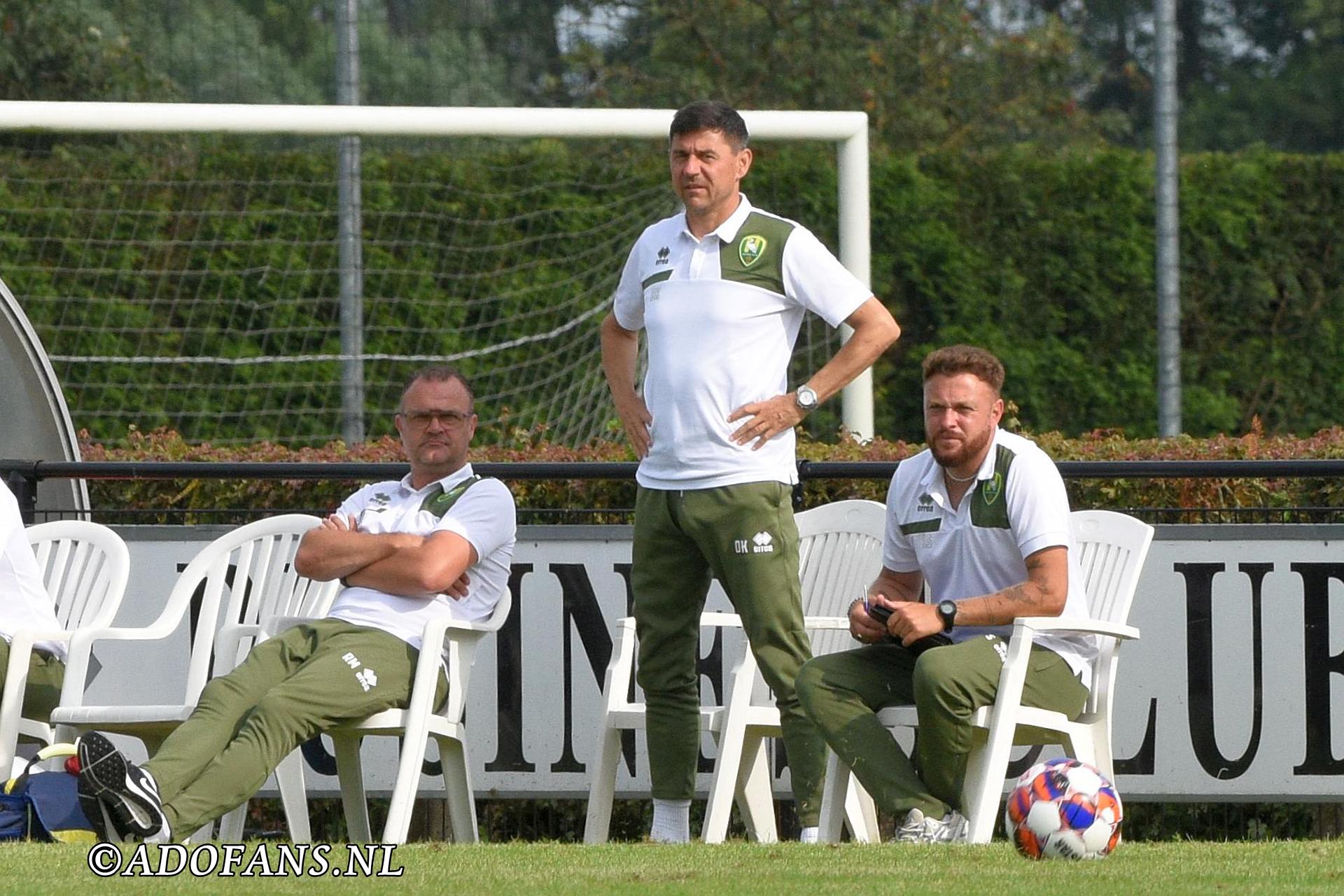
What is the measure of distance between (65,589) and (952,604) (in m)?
2.98

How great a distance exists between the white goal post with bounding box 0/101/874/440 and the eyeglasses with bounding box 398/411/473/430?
316cm

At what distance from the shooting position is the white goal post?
8516 millimetres

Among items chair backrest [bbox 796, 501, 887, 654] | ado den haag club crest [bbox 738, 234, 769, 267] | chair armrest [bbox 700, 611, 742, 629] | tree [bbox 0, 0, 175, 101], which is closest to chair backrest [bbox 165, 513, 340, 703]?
chair armrest [bbox 700, 611, 742, 629]

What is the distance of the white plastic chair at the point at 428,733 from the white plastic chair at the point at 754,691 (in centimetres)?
38

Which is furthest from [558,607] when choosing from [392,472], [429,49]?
[429,49]

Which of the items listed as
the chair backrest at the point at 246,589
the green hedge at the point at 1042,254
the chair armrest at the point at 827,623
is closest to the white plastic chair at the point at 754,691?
the chair armrest at the point at 827,623

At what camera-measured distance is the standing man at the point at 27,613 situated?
593cm

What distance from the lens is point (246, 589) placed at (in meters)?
6.65

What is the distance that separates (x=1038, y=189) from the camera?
15.4 meters

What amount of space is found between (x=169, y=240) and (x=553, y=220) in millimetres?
2551

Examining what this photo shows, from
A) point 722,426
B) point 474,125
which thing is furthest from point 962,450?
point 474,125

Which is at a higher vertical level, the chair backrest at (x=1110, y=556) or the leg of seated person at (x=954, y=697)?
the chair backrest at (x=1110, y=556)

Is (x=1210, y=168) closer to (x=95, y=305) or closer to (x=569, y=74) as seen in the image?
(x=569, y=74)

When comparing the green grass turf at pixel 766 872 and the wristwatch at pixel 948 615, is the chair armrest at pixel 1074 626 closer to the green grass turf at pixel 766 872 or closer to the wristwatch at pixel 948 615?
the wristwatch at pixel 948 615
